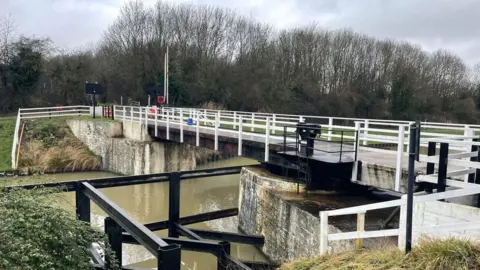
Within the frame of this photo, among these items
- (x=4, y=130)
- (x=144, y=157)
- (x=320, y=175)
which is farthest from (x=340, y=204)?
(x=4, y=130)

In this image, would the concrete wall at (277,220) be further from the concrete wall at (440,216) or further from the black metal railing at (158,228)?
the concrete wall at (440,216)

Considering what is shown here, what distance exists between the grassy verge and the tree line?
11.2 meters

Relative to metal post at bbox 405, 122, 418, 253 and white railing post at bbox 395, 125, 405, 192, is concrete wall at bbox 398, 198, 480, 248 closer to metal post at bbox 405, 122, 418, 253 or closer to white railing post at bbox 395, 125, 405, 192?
metal post at bbox 405, 122, 418, 253

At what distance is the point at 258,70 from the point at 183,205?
31.8 metres

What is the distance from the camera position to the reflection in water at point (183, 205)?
10422 millimetres

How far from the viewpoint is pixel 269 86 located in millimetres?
44906

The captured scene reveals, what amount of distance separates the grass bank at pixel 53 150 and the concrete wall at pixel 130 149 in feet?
2.22

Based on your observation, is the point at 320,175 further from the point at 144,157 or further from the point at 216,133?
the point at 144,157

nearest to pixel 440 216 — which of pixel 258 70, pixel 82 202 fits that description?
pixel 82 202

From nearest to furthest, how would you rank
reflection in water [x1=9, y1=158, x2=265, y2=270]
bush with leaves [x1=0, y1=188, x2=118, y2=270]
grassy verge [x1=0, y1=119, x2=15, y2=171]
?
bush with leaves [x1=0, y1=188, x2=118, y2=270], reflection in water [x1=9, y1=158, x2=265, y2=270], grassy verge [x1=0, y1=119, x2=15, y2=171]

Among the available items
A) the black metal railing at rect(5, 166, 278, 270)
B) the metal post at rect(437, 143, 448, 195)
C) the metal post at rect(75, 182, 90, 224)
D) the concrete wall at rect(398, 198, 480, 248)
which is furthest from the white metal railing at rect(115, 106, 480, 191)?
the metal post at rect(75, 182, 90, 224)

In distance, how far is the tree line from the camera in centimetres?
4084

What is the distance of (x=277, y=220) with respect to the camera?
9.25 meters

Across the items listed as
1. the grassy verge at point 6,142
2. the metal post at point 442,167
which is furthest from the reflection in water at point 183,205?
the metal post at point 442,167
